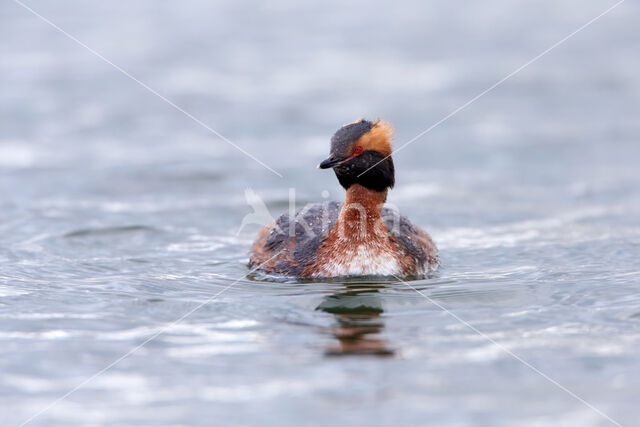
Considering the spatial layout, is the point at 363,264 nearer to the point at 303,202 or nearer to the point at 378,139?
the point at 378,139

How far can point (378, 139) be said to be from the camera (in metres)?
10.7

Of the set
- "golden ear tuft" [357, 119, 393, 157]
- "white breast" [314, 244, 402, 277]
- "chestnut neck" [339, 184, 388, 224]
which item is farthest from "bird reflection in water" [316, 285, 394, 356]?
"golden ear tuft" [357, 119, 393, 157]

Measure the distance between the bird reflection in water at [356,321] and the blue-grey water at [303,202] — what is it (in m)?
0.03

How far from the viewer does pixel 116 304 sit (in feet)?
32.7

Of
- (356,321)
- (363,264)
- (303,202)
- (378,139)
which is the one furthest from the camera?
(303,202)

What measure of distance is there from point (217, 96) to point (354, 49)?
5427 millimetres

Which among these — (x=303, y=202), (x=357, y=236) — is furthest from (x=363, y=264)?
(x=303, y=202)

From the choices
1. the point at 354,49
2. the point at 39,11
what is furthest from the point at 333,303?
the point at 39,11

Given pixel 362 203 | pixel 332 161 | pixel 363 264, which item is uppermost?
pixel 332 161

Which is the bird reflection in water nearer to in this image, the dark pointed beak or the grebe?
the grebe

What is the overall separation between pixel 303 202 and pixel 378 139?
4.50 metres

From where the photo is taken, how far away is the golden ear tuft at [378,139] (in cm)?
1061

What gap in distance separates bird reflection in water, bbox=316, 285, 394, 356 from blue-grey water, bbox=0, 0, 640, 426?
1.3 inches

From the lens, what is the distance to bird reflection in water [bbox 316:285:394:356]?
8.66 meters
